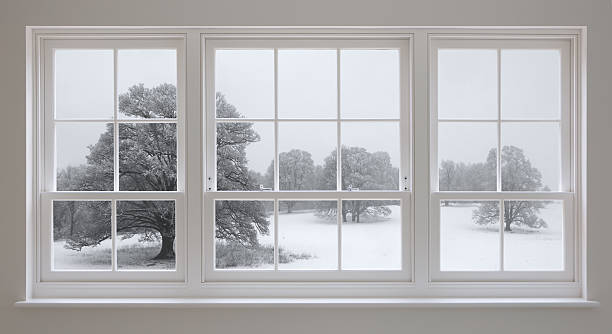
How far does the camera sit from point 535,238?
115 inches

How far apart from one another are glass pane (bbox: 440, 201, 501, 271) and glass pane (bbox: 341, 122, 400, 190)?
1.23 feet

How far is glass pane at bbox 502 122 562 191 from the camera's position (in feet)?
Answer: 9.59

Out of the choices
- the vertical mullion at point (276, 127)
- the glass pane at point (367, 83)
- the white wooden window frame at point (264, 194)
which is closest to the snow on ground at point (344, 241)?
the white wooden window frame at point (264, 194)

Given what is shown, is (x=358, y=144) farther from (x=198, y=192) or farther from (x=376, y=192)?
(x=198, y=192)

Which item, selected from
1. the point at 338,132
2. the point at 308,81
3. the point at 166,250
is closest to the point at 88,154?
the point at 166,250

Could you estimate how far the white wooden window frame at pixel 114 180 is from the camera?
9.41 ft

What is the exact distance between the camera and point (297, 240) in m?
2.91

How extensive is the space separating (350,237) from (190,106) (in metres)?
1.21

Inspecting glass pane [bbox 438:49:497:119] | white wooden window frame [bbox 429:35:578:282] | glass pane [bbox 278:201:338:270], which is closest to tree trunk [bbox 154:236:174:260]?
glass pane [bbox 278:201:338:270]

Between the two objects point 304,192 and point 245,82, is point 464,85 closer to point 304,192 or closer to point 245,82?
point 304,192

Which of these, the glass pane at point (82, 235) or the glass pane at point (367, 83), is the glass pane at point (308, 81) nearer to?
the glass pane at point (367, 83)

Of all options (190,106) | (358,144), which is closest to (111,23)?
(190,106)

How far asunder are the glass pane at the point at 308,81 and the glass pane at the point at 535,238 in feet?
4.05

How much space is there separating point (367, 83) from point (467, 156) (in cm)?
74
